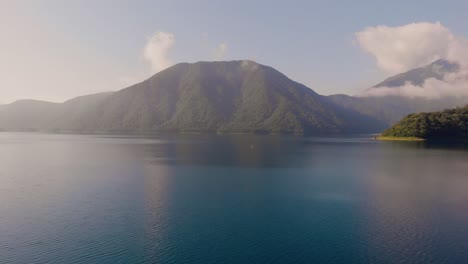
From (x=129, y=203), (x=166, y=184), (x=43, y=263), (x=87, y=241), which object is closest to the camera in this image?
(x=43, y=263)

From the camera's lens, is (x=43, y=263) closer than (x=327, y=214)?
Yes

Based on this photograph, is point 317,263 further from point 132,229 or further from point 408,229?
point 132,229

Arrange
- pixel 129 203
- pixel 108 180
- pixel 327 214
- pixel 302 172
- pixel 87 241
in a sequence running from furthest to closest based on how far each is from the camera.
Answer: pixel 302 172
pixel 108 180
pixel 129 203
pixel 327 214
pixel 87 241

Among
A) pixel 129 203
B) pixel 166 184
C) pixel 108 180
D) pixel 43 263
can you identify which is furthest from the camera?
pixel 108 180

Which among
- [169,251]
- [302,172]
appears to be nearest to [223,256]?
[169,251]

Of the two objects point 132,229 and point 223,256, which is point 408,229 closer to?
point 223,256

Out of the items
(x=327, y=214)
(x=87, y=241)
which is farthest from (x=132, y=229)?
(x=327, y=214)
